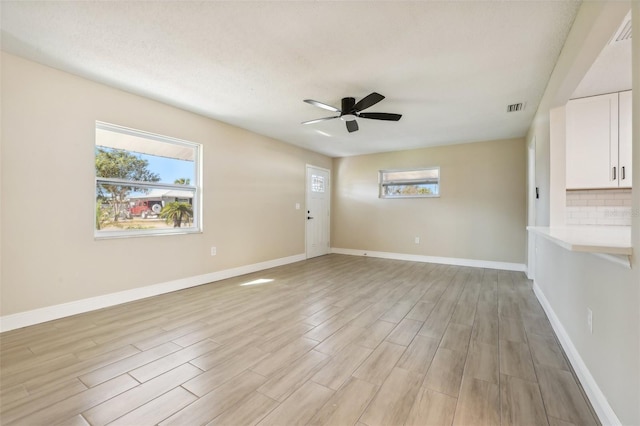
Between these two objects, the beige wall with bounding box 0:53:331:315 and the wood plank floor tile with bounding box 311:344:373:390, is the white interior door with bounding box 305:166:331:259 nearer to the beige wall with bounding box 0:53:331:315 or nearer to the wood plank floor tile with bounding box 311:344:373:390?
the beige wall with bounding box 0:53:331:315

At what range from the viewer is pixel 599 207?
3109 millimetres

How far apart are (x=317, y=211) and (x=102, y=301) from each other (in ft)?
14.2

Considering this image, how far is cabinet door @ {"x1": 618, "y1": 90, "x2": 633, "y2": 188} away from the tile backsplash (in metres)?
0.33

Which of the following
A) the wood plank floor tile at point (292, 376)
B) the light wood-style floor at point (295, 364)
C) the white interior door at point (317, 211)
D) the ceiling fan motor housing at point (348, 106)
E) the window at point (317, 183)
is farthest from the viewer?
the window at point (317, 183)

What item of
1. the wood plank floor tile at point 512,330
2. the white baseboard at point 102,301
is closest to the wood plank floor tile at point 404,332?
the wood plank floor tile at point 512,330

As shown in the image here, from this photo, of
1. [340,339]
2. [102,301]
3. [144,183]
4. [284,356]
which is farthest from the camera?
[144,183]

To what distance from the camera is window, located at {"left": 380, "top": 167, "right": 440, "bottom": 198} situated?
5764 millimetres

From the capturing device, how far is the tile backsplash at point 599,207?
9.97 feet

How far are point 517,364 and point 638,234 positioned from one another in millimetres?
1281

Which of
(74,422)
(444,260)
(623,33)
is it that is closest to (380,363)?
(74,422)

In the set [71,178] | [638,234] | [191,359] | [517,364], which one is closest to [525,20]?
[638,234]

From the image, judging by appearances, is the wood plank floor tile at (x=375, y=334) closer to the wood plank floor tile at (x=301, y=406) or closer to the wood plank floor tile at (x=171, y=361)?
the wood plank floor tile at (x=301, y=406)

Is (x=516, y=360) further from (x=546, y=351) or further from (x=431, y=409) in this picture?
(x=431, y=409)

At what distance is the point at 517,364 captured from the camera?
1.92 m
